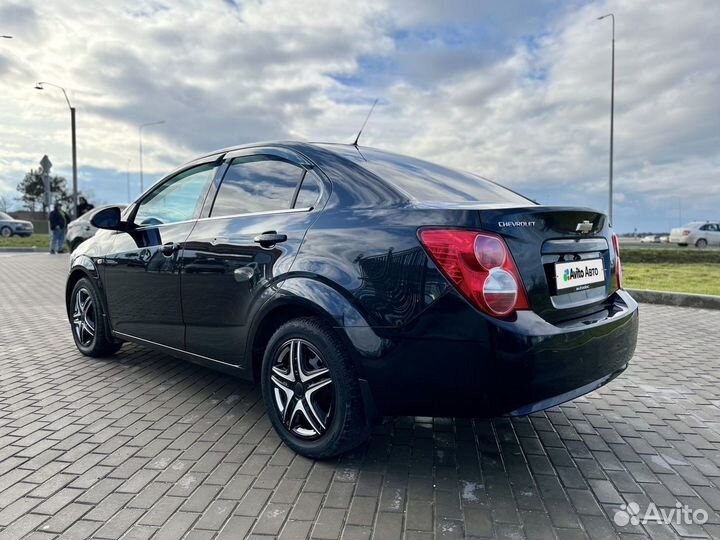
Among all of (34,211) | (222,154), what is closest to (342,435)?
(222,154)

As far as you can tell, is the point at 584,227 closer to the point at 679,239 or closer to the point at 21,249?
the point at 21,249

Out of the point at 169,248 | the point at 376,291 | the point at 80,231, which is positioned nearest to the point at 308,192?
the point at 376,291

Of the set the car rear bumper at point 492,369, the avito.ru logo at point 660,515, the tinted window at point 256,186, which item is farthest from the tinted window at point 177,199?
the avito.ru logo at point 660,515

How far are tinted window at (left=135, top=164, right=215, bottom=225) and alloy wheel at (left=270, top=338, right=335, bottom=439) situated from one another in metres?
1.31

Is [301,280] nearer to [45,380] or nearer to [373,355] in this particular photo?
[373,355]

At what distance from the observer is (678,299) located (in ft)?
27.3

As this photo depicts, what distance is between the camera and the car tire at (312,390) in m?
2.58

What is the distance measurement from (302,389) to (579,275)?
153 cm

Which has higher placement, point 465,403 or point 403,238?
point 403,238

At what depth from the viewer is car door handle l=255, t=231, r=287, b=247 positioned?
9.53 feet

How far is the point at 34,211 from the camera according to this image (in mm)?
62219

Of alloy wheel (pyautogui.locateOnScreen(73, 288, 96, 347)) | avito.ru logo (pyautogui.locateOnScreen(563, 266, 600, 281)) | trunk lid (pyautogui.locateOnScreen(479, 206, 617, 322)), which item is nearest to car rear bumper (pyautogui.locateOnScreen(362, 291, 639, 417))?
trunk lid (pyautogui.locateOnScreen(479, 206, 617, 322))

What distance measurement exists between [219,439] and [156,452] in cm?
34

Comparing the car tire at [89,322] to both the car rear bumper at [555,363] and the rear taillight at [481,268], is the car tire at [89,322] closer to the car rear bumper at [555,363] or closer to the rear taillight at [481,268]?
the rear taillight at [481,268]
